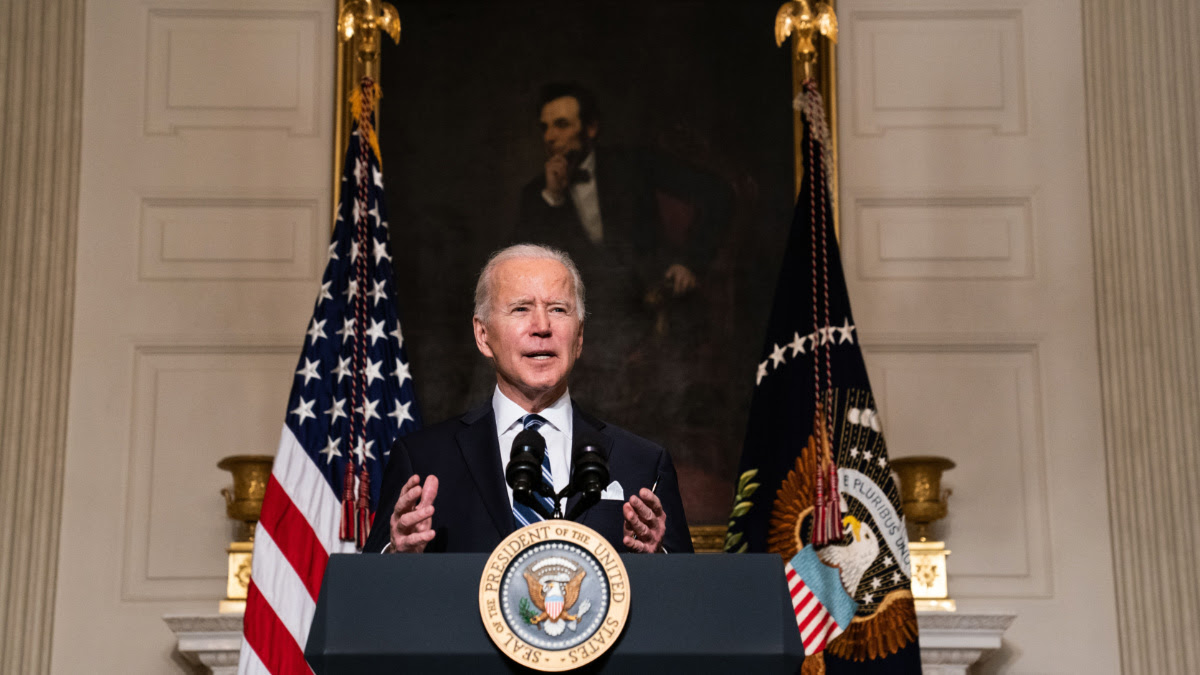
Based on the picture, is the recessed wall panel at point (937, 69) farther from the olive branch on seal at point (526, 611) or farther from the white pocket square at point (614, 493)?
the olive branch on seal at point (526, 611)

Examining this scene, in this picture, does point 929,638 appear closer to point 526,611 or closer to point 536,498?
point 536,498

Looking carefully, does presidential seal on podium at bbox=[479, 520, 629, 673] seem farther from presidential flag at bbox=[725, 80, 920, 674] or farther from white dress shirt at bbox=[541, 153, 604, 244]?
white dress shirt at bbox=[541, 153, 604, 244]

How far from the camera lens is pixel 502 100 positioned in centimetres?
571

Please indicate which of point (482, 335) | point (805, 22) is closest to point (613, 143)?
point (805, 22)

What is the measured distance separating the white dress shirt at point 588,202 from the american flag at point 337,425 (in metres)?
0.94

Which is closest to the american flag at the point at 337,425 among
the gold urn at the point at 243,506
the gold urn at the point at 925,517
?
the gold urn at the point at 243,506

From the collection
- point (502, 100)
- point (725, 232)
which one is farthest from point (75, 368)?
point (725, 232)

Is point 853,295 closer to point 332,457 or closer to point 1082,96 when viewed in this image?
point 1082,96

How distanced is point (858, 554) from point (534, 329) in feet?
7.36

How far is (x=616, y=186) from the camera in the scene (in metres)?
5.62

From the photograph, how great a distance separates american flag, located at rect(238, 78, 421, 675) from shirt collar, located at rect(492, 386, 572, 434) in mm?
1441

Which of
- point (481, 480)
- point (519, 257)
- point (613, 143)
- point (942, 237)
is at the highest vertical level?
point (613, 143)

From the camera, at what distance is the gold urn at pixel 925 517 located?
4.96 meters

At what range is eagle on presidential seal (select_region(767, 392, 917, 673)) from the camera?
14.7 feet
